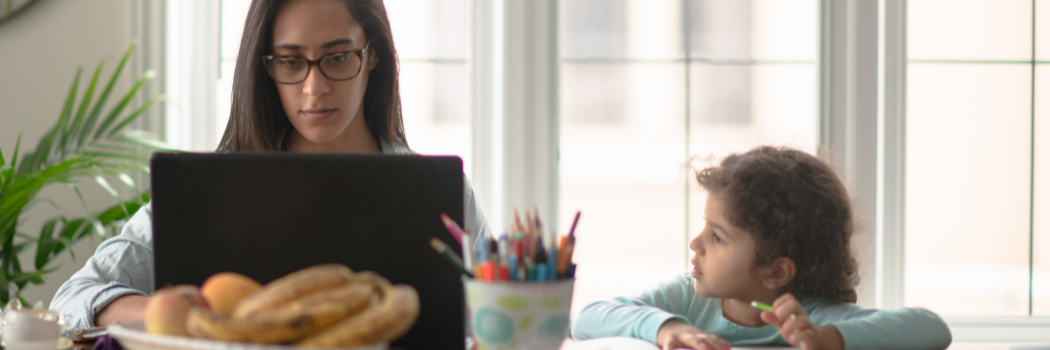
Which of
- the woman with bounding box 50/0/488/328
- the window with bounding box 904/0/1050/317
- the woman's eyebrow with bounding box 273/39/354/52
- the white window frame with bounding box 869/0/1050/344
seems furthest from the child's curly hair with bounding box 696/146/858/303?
the window with bounding box 904/0/1050/317

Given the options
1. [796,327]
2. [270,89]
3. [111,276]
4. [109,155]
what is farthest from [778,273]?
[109,155]

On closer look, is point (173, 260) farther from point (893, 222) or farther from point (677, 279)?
point (893, 222)

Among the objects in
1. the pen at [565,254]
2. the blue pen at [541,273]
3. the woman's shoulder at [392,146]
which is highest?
the woman's shoulder at [392,146]

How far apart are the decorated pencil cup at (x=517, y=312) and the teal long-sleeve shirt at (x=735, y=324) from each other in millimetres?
475

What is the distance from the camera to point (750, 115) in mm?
2152

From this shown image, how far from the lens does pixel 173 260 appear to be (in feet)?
2.28

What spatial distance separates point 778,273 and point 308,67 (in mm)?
885

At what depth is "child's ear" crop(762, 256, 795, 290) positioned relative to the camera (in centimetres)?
120

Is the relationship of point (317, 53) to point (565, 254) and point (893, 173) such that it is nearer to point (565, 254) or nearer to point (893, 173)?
point (565, 254)

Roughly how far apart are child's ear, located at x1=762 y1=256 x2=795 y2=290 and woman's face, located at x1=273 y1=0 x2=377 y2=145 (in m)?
0.79

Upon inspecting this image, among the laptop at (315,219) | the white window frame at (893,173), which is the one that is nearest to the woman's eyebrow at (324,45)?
the laptop at (315,219)

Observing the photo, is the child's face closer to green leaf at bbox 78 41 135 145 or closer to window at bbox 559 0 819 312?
window at bbox 559 0 819 312

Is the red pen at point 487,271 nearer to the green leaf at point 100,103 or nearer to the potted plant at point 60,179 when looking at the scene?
the potted plant at point 60,179

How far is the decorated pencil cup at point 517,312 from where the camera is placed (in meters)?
0.58
